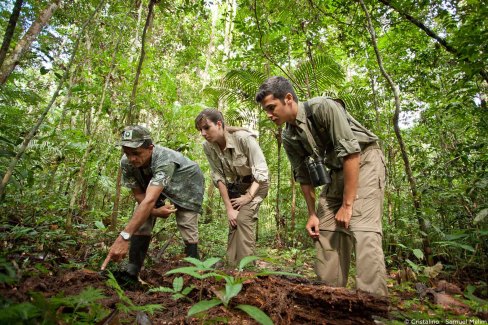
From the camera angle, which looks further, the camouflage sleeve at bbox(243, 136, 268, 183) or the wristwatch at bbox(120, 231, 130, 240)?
the camouflage sleeve at bbox(243, 136, 268, 183)

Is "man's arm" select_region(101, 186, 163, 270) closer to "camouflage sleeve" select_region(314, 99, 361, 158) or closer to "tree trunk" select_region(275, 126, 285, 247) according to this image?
"camouflage sleeve" select_region(314, 99, 361, 158)

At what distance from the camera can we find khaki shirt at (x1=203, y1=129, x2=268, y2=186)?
12.2 ft

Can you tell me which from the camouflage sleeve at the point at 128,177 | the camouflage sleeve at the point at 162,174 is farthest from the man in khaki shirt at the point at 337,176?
the camouflage sleeve at the point at 128,177

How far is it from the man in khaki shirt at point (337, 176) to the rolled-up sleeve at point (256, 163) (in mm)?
477

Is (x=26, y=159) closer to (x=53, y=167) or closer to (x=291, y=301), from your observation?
(x=53, y=167)

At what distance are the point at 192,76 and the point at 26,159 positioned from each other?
29.8ft

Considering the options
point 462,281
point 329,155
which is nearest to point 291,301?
point 329,155

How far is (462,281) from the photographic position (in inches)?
119

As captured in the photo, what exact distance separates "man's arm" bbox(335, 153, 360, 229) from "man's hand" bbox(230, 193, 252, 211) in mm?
1322

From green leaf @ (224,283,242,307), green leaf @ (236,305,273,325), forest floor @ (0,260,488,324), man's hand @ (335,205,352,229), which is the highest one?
man's hand @ (335,205,352,229)

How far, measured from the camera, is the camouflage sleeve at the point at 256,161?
3660mm

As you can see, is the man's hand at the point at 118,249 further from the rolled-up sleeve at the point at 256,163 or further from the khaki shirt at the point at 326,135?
the khaki shirt at the point at 326,135

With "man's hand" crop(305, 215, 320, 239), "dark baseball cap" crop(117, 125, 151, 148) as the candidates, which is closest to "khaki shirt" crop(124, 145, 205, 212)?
"dark baseball cap" crop(117, 125, 151, 148)

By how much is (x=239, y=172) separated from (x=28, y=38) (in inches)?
141
